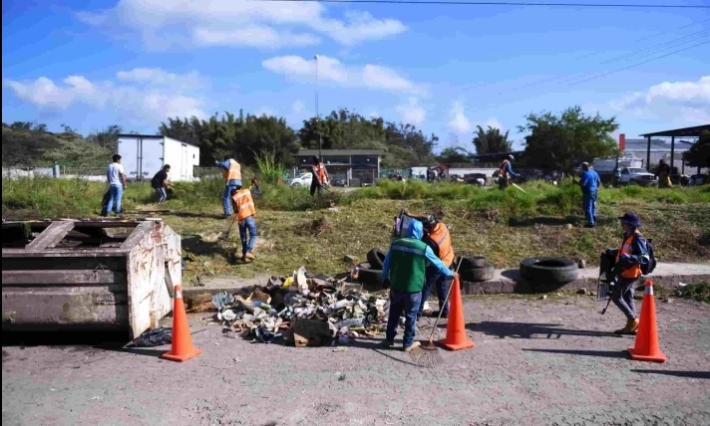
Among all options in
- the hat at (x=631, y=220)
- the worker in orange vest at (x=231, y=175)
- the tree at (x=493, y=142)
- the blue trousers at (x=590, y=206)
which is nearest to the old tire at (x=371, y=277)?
the hat at (x=631, y=220)

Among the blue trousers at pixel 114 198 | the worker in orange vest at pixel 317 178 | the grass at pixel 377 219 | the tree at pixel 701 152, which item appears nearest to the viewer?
the grass at pixel 377 219

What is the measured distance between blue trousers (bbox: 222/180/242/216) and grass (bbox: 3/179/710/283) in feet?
1.14

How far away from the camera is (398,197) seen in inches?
685

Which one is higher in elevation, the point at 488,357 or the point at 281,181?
the point at 281,181

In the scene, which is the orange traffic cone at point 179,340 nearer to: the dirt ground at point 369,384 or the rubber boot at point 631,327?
the dirt ground at point 369,384

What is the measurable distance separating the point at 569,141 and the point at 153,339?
54.0 m

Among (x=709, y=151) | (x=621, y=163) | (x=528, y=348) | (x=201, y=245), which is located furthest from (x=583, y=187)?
(x=621, y=163)

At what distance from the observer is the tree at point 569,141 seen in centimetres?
5512

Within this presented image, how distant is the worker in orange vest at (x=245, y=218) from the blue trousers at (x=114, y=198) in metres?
4.57

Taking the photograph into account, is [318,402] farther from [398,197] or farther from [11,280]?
[398,197]

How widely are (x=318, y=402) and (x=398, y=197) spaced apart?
491 inches

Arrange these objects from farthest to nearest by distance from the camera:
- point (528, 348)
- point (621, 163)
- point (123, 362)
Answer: point (621, 163)
point (528, 348)
point (123, 362)

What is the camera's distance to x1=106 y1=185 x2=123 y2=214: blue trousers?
13.8 meters

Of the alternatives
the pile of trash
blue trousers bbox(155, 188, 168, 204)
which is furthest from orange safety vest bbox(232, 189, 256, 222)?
blue trousers bbox(155, 188, 168, 204)
